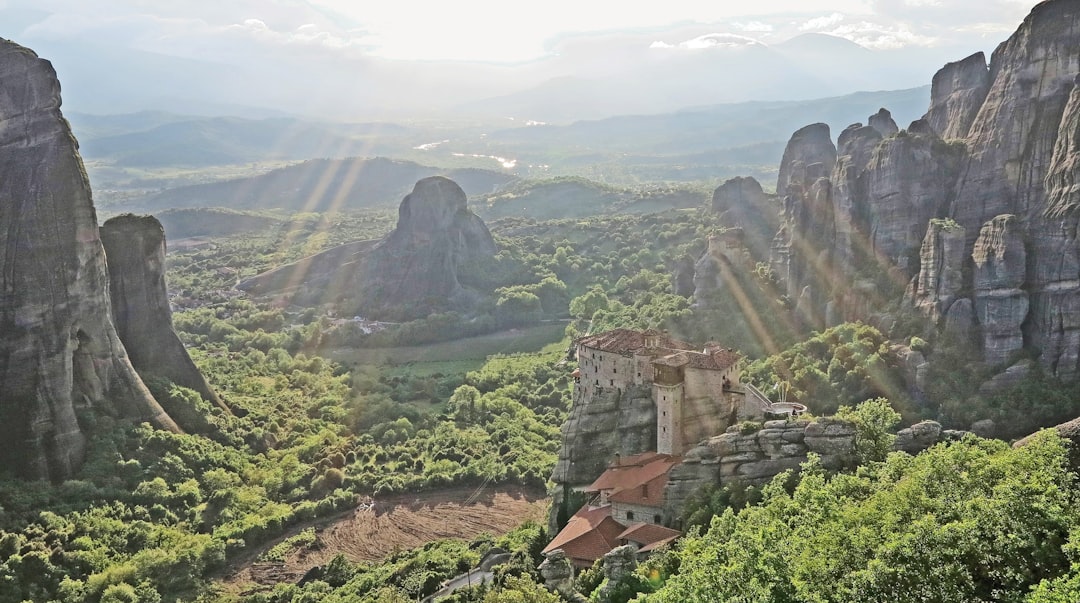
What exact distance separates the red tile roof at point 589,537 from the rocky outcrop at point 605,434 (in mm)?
5191

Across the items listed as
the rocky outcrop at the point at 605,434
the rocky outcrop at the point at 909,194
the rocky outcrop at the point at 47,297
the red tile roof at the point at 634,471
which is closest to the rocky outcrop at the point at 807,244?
the rocky outcrop at the point at 909,194

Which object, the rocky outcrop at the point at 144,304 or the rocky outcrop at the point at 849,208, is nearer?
the rocky outcrop at the point at 144,304

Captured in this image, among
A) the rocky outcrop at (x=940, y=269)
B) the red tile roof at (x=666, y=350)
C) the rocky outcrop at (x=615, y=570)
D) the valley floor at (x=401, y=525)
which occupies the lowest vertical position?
the valley floor at (x=401, y=525)

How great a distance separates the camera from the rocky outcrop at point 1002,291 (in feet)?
188

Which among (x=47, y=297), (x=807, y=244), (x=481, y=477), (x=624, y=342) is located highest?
(x=47, y=297)

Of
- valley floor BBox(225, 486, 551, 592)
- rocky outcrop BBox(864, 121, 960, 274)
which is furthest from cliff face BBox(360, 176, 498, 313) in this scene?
rocky outcrop BBox(864, 121, 960, 274)

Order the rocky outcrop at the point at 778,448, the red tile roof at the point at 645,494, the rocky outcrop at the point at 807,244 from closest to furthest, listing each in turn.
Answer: the rocky outcrop at the point at 778,448
the red tile roof at the point at 645,494
the rocky outcrop at the point at 807,244

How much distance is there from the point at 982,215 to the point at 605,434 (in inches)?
1382

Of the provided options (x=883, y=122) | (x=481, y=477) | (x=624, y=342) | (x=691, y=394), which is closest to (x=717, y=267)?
(x=481, y=477)

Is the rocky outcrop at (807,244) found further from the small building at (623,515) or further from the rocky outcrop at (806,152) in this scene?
the small building at (623,515)

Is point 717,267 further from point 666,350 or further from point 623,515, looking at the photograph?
point 623,515

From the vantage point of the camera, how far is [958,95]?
81.9 meters

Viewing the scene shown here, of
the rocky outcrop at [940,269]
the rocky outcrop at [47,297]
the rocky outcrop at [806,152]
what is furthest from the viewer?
the rocky outcrop at [806,152]

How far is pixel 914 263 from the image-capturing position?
225ft
